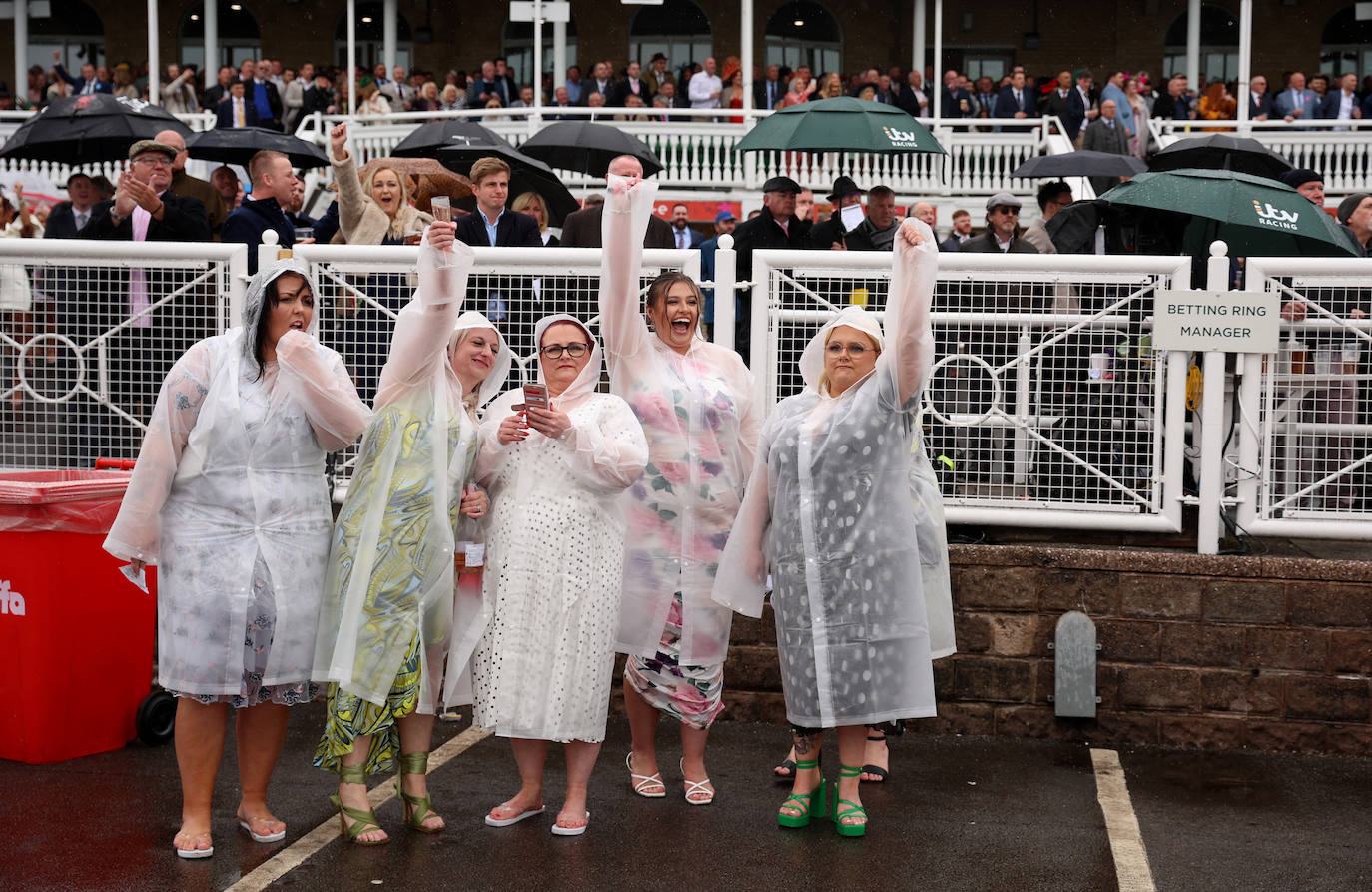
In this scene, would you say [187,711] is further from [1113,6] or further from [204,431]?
[1113,6]

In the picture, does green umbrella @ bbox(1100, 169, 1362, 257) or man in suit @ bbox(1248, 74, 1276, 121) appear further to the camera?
man in suit @ bbox(1248, 74, 1276, 121)

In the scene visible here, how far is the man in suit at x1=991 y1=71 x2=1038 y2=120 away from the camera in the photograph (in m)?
23.4

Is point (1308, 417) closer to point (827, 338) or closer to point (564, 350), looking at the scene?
point (827, 338)

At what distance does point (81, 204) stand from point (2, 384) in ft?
12.6

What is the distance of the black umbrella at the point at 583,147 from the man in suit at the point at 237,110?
982 cm

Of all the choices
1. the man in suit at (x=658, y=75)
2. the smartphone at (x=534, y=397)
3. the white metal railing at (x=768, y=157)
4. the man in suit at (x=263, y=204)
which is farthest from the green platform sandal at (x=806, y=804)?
the man in suit at (x=658, y=75)

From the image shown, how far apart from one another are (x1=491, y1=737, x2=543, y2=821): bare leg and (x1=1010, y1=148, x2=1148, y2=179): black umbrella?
987 centimetres

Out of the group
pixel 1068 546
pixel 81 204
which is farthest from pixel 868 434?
pixel 81 204

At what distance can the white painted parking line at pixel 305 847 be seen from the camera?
486 centimetres

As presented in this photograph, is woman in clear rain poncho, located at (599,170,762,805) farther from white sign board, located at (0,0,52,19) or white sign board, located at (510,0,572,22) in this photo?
white sign board, located at (0,0,52,19)

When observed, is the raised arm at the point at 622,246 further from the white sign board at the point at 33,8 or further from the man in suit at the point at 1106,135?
the white sign board at the point at 33,8

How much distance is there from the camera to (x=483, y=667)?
5422 mm

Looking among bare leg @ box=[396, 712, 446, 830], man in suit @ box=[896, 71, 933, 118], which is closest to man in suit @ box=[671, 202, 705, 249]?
bare leg @ box=[396, 712, 446, 830]

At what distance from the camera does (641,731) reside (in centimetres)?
596
